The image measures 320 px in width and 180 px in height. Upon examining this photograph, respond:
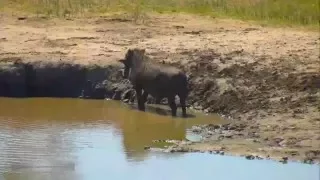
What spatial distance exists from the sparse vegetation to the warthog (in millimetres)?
4469

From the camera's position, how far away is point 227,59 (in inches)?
642

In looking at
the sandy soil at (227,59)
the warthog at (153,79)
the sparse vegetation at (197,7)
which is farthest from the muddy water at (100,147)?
the sparse vegetation at (197,7)

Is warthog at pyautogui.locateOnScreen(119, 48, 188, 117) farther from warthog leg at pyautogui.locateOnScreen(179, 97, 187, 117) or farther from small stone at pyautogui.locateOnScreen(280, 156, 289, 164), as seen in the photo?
small stone at pyautogui.locateOnScreen(280, 156, 289, 164)

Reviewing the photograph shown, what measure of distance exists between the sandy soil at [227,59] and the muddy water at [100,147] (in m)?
0.53

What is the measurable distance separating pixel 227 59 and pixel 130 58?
5.59ft

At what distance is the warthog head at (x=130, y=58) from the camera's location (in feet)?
51.3

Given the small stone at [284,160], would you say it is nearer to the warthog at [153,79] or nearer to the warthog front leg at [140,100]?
the warthog at [153,79]

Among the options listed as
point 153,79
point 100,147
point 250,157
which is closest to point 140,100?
point 153,79

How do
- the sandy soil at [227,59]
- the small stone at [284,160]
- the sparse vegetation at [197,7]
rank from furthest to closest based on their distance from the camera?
1. the sparse vegetation at [197,7]
2. the sandy soil at [227,59]
3. the small stone at [284,160]

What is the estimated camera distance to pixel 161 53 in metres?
17.0

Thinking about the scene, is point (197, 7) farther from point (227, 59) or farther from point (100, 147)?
point (100, 147)

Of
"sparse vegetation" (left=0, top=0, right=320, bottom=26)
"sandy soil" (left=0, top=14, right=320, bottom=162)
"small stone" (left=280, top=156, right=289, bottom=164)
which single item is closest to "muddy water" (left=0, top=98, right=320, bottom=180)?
"small stone" (left=280, top=156, right=289, bottom=164)

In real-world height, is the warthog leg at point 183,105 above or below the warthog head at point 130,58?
below

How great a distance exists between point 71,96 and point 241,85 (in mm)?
2894
